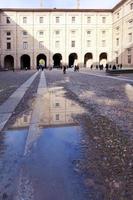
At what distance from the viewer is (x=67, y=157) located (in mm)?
4129

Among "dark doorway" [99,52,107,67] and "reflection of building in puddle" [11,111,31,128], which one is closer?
"reflection of building in puddle" [11,111,31,128]

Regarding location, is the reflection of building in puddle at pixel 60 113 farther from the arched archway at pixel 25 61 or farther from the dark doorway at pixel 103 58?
the arched archway at pixel 25 61

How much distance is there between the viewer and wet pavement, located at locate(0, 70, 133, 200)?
307 centimetres

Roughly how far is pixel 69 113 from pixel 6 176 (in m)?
4.28

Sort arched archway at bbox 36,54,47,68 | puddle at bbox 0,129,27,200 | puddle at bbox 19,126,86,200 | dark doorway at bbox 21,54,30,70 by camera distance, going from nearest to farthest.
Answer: puddle at bbox 19,126,86,200 < puddle at bbox 0,129,27,200 < dark doorway at bbox 21,54,30,70 < arched archway at bbox 36,54,47,68

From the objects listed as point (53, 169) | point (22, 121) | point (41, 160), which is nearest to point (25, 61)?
point (22, 121)

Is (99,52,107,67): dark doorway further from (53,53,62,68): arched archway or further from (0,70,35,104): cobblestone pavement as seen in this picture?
(0,70,35,104): cobblestone pavement

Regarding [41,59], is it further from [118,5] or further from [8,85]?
[8,85]

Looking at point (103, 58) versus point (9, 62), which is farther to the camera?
point (9, 62)

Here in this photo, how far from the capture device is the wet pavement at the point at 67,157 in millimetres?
3070

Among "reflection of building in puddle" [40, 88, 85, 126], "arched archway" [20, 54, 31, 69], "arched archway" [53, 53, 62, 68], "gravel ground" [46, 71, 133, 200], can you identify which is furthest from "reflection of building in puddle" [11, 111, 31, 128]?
"arched archway" [53, 53, 62, 68]

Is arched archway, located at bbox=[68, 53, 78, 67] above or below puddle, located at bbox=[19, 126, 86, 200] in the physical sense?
above

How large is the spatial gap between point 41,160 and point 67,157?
365mm

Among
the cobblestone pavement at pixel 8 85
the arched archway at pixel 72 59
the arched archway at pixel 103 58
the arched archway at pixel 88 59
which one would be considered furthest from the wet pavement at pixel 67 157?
the arched archway at pixel 72 59
